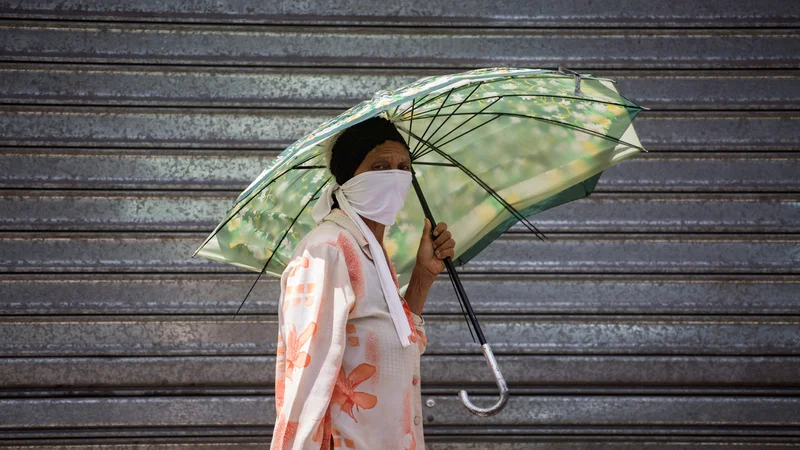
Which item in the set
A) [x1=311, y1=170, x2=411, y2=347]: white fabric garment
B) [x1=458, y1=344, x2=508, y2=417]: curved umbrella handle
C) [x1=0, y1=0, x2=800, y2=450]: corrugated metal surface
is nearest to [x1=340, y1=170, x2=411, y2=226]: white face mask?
[x1=311, y1=170, x2=411, y2=347]: white fabric garment

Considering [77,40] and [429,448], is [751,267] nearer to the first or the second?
[429,448]

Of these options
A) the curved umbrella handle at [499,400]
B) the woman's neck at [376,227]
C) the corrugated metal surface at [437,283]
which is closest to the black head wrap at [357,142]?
the woman's neck at [376,227]

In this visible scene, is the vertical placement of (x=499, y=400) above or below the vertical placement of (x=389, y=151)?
below

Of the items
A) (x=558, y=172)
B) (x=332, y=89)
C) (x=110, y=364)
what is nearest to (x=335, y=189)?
(x=558, y=172)

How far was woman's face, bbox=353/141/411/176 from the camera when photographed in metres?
2.81

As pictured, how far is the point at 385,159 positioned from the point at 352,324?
1.79ft

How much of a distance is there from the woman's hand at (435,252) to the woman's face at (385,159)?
0.33 m

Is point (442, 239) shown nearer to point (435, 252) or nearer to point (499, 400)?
point (435, 252)

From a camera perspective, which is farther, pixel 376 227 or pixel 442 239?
pixel 442 239

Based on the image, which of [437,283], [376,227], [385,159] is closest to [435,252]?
[376,227]

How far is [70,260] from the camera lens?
5.00 metres

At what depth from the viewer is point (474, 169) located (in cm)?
337

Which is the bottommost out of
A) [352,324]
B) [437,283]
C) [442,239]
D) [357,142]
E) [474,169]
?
[352,324]

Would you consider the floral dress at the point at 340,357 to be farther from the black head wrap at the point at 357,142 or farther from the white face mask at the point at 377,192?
the black head wrap at the point at 357,142
